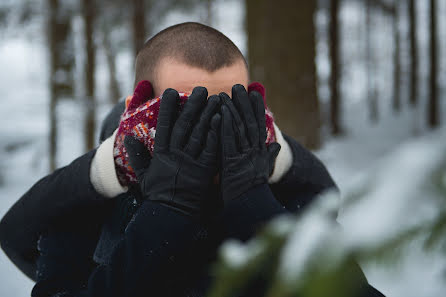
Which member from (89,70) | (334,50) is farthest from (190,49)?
(334,50)

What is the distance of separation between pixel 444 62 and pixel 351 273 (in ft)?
86.2

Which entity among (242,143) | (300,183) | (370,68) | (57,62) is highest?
(57,62)

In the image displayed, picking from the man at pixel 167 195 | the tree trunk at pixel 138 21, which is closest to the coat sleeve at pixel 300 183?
the man at pixel 167 195

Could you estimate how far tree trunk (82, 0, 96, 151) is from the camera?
21.9ft

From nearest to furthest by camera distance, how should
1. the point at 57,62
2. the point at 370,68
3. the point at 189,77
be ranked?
the point at 189,77
the point at 57,62
the point at 370,68

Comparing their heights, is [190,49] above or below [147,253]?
above

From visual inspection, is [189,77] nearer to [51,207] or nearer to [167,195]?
[167,195]

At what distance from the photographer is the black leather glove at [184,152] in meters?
1.14

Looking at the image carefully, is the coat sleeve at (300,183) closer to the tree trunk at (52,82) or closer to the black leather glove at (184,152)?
the black leather glove at (184,152)

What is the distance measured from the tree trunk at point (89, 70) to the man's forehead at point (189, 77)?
18.8 ft

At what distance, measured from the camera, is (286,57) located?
4352 mm

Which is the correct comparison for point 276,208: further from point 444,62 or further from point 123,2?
point 444,62

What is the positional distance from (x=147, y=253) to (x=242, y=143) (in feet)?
1.54

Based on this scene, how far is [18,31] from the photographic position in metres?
7.76
